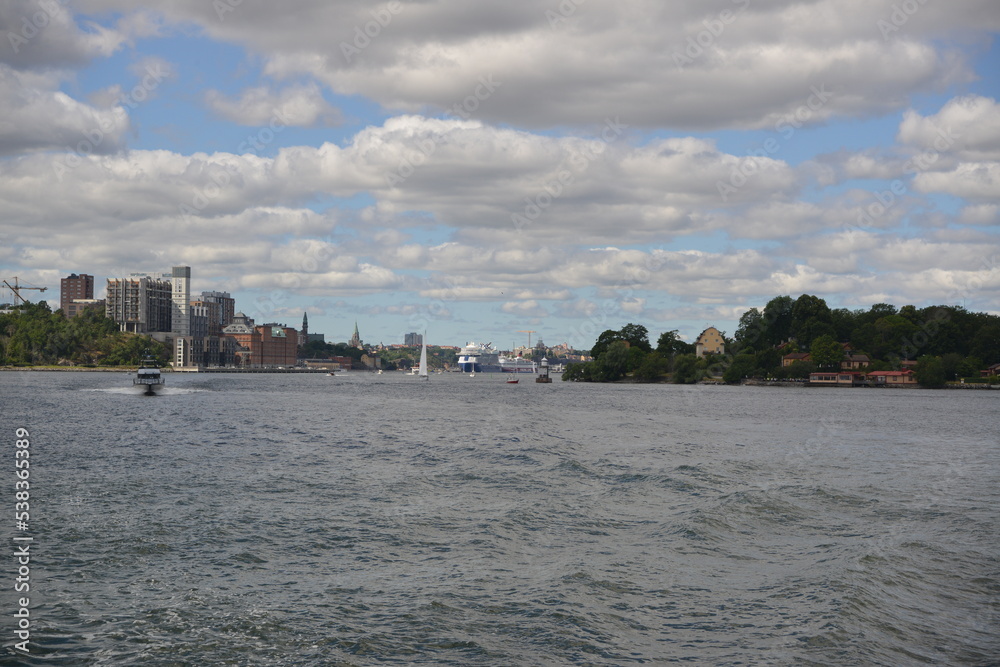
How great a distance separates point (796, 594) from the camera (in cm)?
1736

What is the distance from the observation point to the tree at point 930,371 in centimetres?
17612

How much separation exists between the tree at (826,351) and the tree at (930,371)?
16.5 meters

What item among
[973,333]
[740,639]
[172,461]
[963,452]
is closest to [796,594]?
[740,639]

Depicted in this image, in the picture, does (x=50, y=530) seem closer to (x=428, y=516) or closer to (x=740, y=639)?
(x=428, y=516)

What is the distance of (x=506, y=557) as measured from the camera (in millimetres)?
20422

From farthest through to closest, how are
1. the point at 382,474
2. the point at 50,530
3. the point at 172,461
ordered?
the point at 172,461, the point at 382,474, the point at 50,530

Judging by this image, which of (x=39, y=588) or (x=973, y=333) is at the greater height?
(x=973, y=333)

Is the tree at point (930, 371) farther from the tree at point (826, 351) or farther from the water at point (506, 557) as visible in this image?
the water at point (506, 557)

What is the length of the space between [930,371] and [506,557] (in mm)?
181586

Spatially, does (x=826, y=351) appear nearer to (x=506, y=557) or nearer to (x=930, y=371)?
(x=930, y=371)

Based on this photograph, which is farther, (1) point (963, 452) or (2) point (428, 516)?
(1) point (963, 452)

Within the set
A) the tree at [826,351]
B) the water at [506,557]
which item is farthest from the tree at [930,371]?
the water at [506,557]

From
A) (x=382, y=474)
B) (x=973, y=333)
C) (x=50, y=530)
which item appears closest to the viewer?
(x=50, y=530)

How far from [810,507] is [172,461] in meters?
28.2
